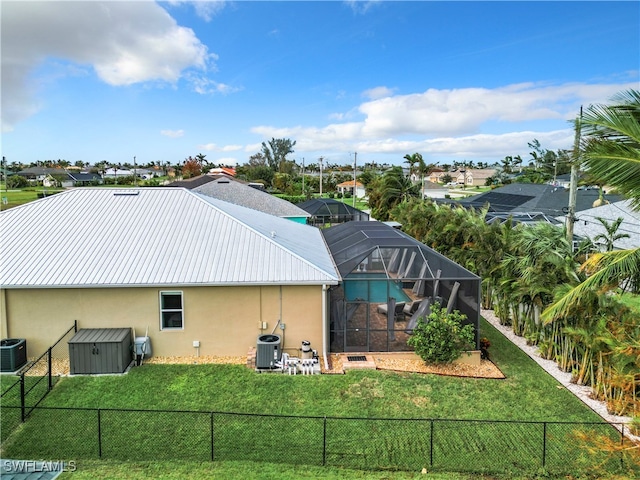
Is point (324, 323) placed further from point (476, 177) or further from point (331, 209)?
point (476, 177)

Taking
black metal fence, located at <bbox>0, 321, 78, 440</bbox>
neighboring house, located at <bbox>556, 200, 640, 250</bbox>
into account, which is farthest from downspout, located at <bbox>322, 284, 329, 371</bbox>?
neighboring house, located at <bbox>556, 200, 640, 250</bbox>

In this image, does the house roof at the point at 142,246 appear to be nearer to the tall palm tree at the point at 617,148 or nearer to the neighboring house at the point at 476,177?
the tall palm tree at the point at 617,148

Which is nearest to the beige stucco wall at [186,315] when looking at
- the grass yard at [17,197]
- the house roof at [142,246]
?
the house roof at [142,246]

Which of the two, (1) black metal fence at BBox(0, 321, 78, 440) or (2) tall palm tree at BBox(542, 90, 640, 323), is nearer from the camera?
(2) tall palm tree at BBox(542, 90, 640, 323)

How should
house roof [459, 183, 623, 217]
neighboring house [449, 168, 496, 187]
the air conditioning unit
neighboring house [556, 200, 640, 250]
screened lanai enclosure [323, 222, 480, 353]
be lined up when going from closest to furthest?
the air conditioning unit
screened lanai enclosure [323, 222, 480, 353]
neighboring house [556, 200, 640, 250]
house roof [459, 183, 623, 217]
neighboring house [449, 168, 496, 187]

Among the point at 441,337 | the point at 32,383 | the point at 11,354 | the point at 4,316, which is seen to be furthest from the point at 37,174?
the point at 441,337

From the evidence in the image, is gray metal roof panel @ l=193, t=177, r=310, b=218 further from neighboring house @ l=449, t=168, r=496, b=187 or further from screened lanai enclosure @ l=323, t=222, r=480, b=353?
neighboring house @ l=449, t=168, r=496, b=187
